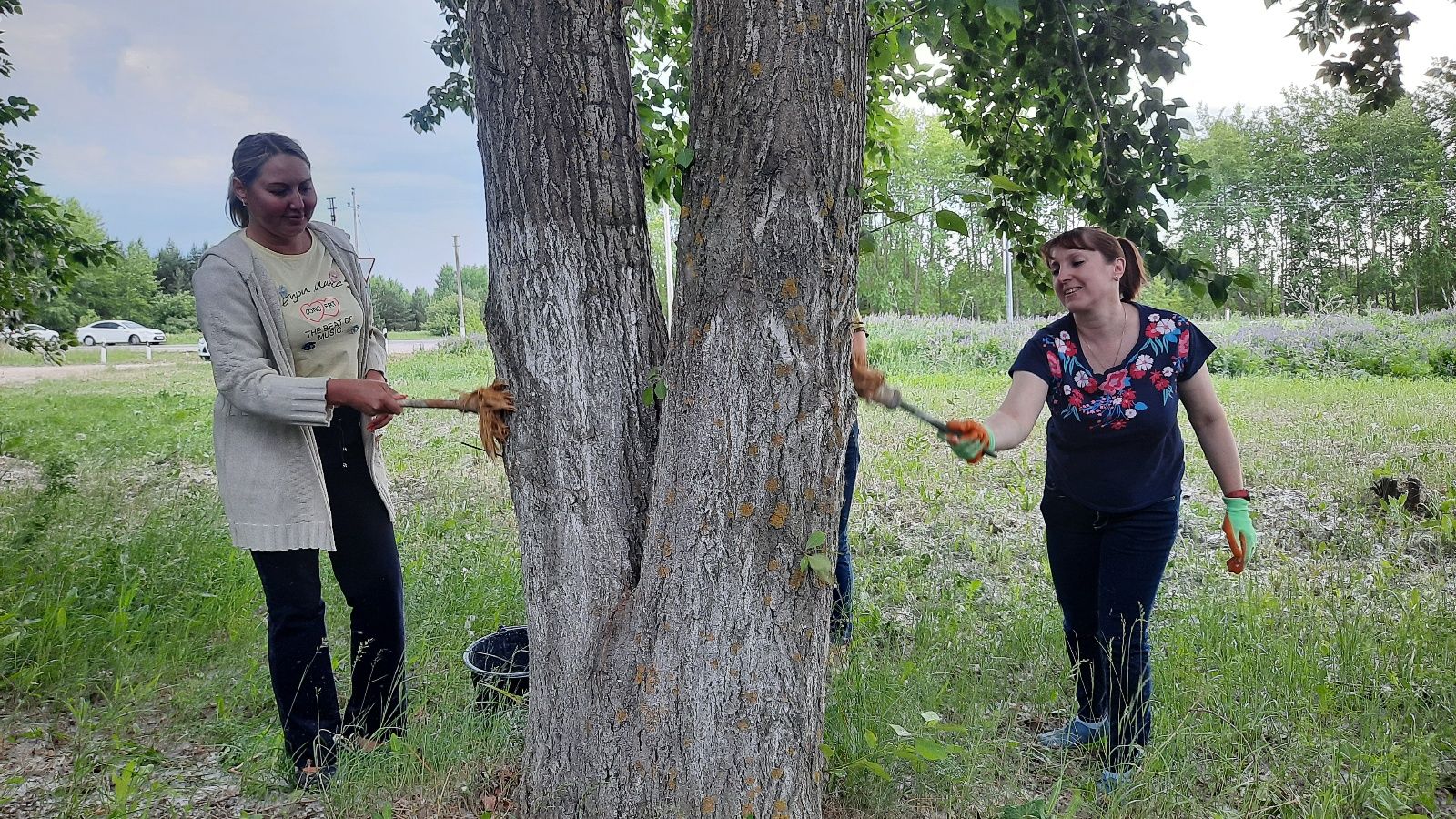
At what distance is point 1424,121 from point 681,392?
42.8 meters

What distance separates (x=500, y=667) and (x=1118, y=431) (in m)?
2.21

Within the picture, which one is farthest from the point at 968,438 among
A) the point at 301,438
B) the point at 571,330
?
the point at 301,438

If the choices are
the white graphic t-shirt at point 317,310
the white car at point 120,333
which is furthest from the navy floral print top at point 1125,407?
the white car at point 120,333

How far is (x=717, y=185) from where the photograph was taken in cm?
199

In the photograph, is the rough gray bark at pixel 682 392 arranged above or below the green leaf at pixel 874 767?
above

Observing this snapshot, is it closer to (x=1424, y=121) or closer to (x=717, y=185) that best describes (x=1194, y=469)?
(x=717, y=185)

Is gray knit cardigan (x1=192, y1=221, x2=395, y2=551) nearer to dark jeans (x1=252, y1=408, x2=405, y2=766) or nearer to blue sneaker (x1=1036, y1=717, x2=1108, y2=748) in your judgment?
dark jeans (x1=252, y1=408, x2=405, y2=766)

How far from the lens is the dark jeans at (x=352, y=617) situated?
8.29ft

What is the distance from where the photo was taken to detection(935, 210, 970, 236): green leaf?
6.67 feet

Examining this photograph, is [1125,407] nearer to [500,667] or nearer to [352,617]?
[500,667]

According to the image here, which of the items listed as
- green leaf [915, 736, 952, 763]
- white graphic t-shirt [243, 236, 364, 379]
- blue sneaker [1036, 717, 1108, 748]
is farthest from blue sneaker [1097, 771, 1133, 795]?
white graphic t-shirt [243, 236, 364, 379]

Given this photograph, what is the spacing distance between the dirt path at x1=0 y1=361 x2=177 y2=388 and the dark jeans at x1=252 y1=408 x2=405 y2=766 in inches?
739

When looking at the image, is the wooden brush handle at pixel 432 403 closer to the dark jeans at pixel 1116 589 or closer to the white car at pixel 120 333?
the dark jeans at pixel 1116 589

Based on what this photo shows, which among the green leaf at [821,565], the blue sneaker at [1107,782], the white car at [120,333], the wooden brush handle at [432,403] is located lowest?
the blue sneaker at [1107,782]
